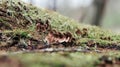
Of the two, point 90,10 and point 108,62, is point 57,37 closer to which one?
point 108,62

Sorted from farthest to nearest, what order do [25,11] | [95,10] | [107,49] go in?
[95,10]
[25,11]
[107,49]

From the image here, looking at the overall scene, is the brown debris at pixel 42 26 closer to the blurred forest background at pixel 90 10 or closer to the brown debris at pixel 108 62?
the brown debris at pixel 108 62

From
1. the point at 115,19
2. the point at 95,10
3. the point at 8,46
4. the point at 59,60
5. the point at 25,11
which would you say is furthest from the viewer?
the point at 115,19

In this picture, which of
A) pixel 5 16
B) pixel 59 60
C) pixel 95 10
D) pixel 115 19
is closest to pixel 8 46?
pixel 5 16

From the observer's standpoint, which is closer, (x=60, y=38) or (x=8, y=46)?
(x=8, y=46)

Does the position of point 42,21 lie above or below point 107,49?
above

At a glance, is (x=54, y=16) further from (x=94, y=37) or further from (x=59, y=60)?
(x=59, y=60)

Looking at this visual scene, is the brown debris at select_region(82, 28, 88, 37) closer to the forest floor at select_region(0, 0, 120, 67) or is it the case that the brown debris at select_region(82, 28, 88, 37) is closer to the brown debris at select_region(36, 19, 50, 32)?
the forest floor at select_region(0, 0, 120, 67)
